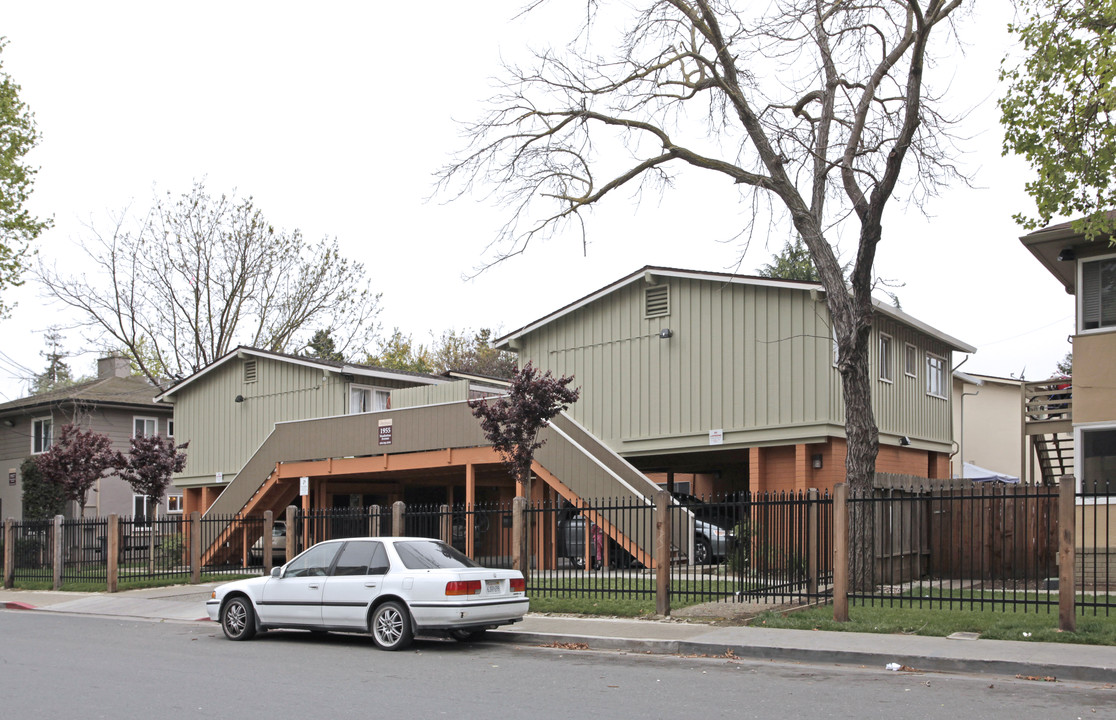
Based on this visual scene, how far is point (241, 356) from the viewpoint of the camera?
34812 millimetres

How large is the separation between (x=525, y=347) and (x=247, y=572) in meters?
9.22

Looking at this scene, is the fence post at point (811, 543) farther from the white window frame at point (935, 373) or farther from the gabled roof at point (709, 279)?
the white window frame at point (935, 373)

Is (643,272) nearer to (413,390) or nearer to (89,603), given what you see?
(413,390)

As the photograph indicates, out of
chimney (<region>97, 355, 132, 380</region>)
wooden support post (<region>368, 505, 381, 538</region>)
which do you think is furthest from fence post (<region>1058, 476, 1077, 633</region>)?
chimney (<region>97, 355, 132, 380</region>)

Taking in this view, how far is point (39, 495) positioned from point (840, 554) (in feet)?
104

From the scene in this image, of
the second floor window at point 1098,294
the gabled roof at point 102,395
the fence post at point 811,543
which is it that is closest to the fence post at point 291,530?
the fence post at point 811,543

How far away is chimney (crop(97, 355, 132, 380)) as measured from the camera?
157 ft

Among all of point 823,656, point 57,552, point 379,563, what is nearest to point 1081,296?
point 823,656

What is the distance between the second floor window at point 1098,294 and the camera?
18.8 metres

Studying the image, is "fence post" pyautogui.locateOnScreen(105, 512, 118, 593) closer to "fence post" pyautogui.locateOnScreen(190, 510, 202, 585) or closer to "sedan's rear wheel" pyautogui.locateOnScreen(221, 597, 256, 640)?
"fence post" pyautogui.locateOnScreen(190, 510, 202, 585)

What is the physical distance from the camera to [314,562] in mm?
14055

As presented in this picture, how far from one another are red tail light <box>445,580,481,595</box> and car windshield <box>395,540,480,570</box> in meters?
0.49

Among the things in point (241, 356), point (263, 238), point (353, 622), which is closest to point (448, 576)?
point (353, 622)

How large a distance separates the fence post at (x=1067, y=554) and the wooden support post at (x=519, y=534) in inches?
309
